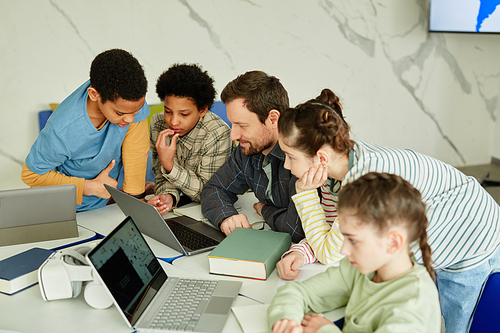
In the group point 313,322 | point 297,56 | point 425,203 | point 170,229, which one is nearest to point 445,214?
point 425,203

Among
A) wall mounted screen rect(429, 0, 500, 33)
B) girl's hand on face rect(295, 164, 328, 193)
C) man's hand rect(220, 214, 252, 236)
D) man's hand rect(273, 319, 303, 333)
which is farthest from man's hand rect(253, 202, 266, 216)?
wall mounted screen rect(429, 0, 500, 33)

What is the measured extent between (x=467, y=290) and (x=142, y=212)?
0.97 m

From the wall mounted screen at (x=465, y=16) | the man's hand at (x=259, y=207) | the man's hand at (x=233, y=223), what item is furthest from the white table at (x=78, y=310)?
the wall mounted screen at (x=465, y=16)

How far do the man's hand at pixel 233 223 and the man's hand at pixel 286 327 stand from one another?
61 cm

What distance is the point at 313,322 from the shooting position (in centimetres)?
98

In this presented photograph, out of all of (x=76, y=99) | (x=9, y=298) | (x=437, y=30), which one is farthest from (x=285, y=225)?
(x=437, y=30)

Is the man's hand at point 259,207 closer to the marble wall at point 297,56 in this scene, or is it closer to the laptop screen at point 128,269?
the laptop screen at point 128,269

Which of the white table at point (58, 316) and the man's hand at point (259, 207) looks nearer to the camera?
the white table at point (58, 316)

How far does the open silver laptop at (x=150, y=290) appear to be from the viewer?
992 millimetres

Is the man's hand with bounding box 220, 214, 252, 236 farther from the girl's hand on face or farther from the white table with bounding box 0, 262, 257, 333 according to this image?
the white table with bounding box 0, 262, 257, 333

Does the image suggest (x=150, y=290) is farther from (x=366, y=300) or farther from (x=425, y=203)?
(x=425, y=203)

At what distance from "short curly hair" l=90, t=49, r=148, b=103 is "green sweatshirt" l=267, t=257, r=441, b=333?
3.00ft

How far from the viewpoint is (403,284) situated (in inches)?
35.3

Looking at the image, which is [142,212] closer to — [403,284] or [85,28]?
[403,284]
